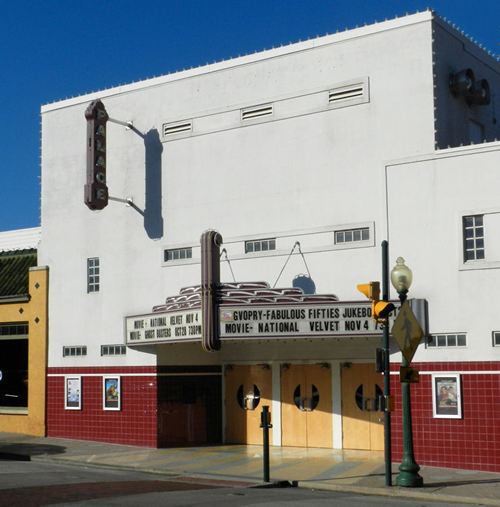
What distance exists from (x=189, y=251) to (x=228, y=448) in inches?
227

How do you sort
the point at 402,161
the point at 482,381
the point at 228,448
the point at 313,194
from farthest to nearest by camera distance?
the point at 228,448
the point at 313,194
the point at 402,161
the point at 482,381

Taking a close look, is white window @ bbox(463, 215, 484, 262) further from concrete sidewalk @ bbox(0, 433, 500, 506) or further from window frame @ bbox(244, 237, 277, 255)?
window frame @ bbox(244, 237, 277, 255)

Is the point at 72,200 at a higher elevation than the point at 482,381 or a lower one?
higher

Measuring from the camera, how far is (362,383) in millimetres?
26000

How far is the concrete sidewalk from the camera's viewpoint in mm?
19469

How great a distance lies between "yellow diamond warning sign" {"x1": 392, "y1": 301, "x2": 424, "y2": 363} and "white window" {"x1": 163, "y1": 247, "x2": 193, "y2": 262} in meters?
8.98

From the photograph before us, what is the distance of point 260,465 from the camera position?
23.3m

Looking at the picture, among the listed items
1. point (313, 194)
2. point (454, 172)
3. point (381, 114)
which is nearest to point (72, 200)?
point (313, 194)

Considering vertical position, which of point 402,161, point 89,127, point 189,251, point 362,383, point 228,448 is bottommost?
point 228,448

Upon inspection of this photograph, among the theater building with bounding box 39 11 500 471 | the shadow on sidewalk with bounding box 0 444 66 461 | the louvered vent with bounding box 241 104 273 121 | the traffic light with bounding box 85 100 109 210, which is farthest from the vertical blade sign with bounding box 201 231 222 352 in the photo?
the shadow on sidewalk with bounding box 0 444 66 461

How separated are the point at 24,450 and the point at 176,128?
10.2 m

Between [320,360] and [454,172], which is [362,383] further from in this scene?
[454,172]

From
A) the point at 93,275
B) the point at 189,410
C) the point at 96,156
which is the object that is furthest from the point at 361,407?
the point at 96,156

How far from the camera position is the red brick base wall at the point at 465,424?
864 inches
